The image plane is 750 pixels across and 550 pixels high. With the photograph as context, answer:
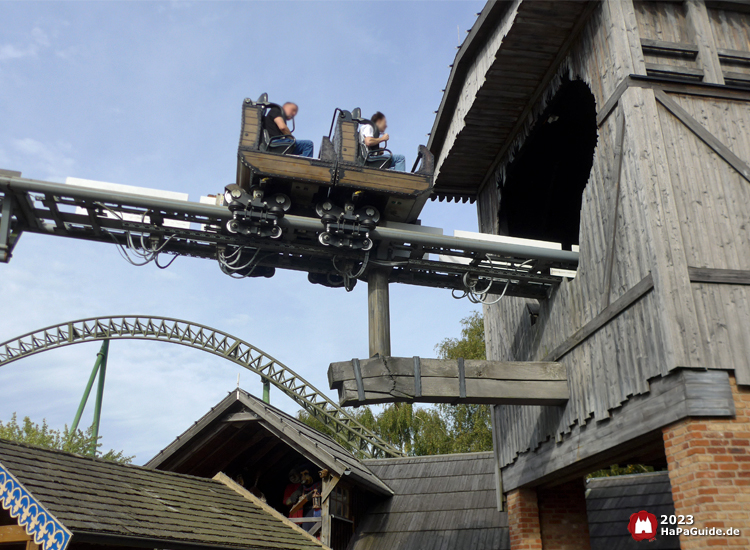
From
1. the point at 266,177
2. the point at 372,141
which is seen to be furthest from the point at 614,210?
the point at 266,177

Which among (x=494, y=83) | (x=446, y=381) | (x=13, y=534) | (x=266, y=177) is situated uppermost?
(x=494, y=83)

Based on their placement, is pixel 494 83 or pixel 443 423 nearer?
pixel 494 83

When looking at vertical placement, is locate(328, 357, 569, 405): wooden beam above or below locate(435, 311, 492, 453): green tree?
below

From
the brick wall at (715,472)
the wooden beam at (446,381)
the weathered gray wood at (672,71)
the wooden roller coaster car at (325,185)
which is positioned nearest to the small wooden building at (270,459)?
the wooden beam at (446,381)

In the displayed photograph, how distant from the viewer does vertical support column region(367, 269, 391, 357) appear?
7.93 metres

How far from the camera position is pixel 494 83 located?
9625 millimetres

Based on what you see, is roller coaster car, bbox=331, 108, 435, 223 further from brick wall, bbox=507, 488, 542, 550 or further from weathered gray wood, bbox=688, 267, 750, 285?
brick wall, bbox=507, 488, 542, 550

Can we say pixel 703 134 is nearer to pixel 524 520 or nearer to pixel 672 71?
pixel 672 71

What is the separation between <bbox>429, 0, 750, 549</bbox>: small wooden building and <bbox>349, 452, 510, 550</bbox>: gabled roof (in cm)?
176

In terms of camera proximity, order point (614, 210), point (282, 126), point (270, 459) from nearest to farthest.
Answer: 1. point (614, 210)
2. point (282, 126)
3. point (270, 459)

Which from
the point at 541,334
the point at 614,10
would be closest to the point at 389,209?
the point at 541,334

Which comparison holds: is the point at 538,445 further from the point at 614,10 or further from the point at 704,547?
the point at 614,10

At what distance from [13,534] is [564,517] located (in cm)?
706

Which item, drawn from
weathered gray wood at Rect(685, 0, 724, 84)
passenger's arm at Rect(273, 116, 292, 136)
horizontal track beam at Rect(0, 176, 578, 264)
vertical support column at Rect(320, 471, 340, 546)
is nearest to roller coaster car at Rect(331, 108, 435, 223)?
horizontal track beam at Rect(0, 176, 578, 264)
